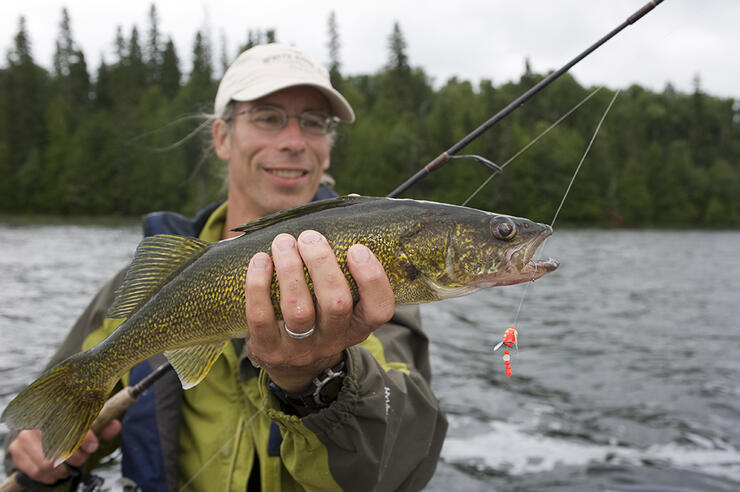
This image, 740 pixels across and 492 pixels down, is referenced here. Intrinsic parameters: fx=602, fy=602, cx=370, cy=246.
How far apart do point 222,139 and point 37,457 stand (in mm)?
2386

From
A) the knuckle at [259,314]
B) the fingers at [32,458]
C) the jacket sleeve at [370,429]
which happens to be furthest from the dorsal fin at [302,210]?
the fingers at [32,458]

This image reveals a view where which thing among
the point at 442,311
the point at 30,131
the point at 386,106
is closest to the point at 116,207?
the point at 30,131

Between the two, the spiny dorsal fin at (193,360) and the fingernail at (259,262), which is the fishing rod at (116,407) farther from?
the fingernail at (259,262)

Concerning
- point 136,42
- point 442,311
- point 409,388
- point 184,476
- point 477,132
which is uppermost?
point 136,42

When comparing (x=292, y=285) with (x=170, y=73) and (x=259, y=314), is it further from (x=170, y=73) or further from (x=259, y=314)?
(x=170, y=73)

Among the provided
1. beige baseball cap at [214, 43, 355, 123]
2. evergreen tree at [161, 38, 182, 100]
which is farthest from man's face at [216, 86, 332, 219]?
evergreen tree at [161, 38, 182, 100]

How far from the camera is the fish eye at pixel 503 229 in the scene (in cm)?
231

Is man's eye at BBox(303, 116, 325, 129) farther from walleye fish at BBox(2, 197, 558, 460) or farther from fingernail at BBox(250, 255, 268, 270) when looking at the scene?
fingernail at BBox(250, 255, 268, 270)

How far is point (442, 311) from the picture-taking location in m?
14.9

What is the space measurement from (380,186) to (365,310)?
49753 mm

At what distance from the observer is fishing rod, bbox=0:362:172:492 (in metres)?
3.29

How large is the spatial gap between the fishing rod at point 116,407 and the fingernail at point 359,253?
1.58 m

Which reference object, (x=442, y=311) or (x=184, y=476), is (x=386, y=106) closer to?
(x=442, y=311)

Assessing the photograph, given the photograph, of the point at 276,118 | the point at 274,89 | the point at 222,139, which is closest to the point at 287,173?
the point at 276,118
